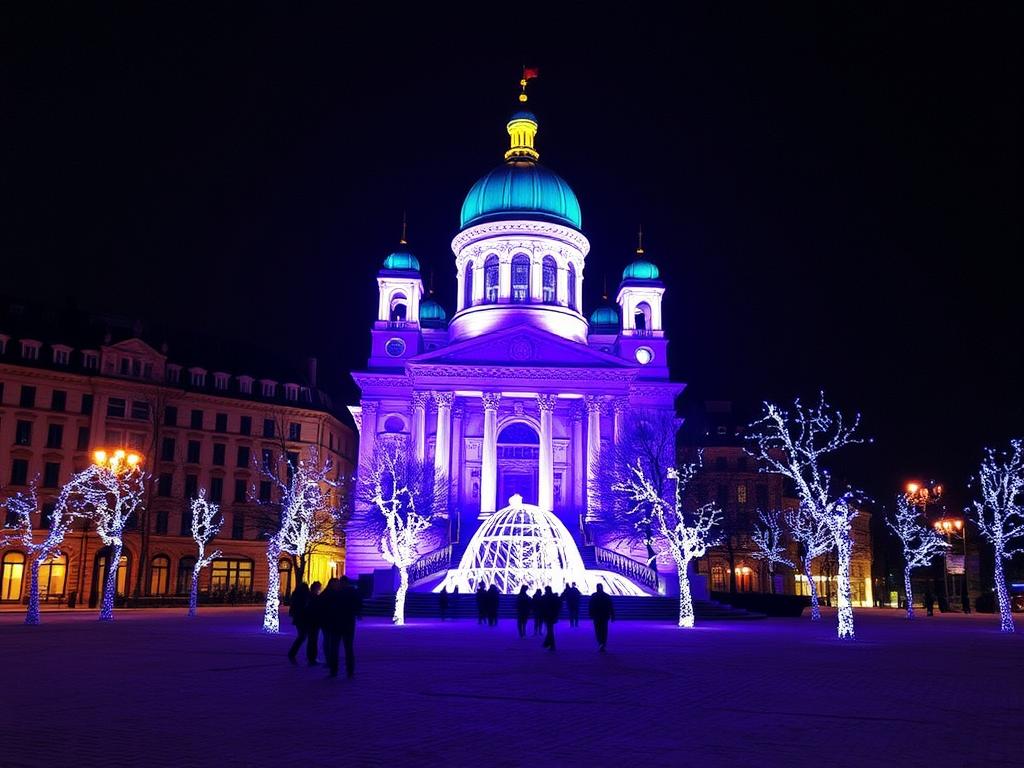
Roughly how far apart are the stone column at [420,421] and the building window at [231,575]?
19.8m

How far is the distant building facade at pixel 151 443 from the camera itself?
68000 mm

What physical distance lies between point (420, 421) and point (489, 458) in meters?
6.03

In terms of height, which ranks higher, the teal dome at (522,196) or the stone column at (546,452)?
the teal dome at (522,196)

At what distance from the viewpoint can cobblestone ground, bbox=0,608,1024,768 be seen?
1057cm

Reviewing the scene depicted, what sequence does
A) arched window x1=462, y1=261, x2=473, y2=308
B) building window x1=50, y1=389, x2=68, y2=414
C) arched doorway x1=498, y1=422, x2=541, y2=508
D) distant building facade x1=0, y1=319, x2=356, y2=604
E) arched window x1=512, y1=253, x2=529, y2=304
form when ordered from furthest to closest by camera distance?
arched window x1=462, y1=261, x2=473, y2=308
arched window x1=512, y1=253, x2=529, y2=304
arched doorway x1=498, y1=422, x2=541, y2=508
building window x1=50, y1=389, x2=68, y2=414
distant building facade x1=0, y1=319, x2=356, y2=604

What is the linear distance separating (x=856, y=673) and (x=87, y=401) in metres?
65.3

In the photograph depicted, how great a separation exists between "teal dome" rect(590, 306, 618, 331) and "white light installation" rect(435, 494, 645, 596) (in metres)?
38.8

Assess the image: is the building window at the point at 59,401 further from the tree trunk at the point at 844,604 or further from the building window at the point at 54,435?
the tree trunk at the point at 844,604

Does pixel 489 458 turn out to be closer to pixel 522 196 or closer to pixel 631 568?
pixel 631 568

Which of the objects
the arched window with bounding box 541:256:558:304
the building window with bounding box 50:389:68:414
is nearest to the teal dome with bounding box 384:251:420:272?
the arched window with bounding box 541:256:558:304

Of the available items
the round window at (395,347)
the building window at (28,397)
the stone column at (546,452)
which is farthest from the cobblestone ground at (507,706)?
the round window at (395,347)

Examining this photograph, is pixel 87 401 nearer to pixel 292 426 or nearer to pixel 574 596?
pixel 292 426

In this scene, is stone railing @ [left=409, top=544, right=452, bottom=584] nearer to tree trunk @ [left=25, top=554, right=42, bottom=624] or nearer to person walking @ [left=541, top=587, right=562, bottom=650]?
tree trunk @ [left=25, top=554, right=42, bottom=624]

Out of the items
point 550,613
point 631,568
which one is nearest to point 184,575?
point 631,568
